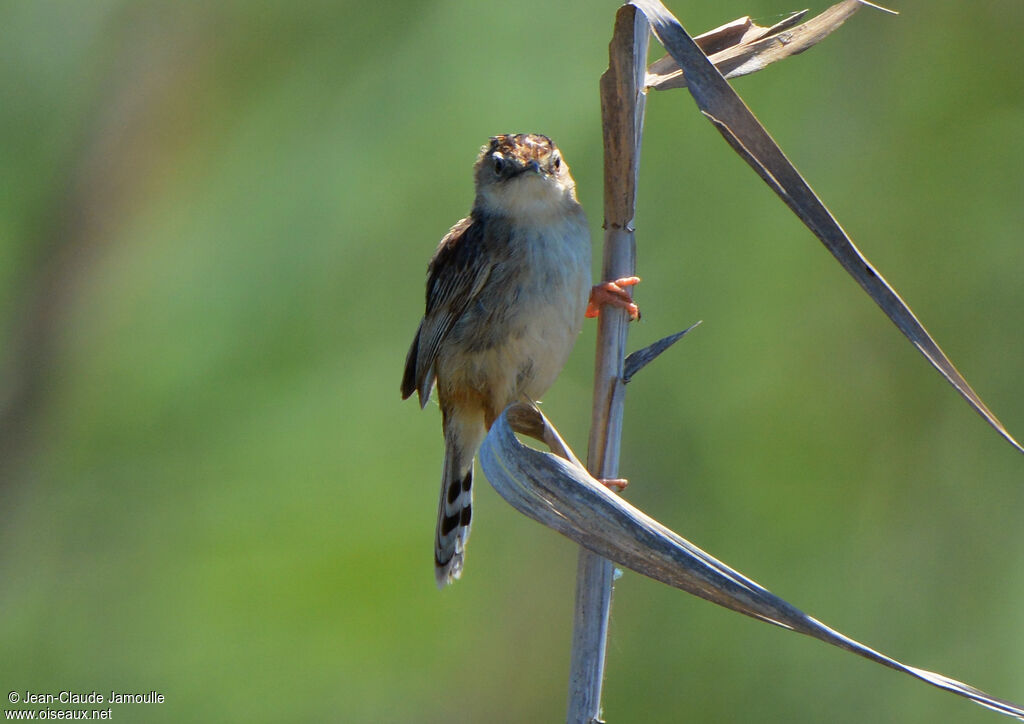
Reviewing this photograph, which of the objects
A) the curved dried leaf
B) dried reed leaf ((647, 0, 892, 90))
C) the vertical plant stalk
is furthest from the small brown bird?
the curved dried leaf

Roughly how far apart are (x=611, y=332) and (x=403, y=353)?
2.82 m

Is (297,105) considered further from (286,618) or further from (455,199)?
(286,618)

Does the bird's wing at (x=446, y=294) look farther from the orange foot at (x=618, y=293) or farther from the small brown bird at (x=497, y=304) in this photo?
the orange foot at (x=618, y=293)

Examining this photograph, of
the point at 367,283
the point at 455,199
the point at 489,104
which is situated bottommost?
the point at 367,283

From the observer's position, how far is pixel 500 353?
3.60 metres

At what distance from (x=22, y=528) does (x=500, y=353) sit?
10.5 feet

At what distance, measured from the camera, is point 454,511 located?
371cm

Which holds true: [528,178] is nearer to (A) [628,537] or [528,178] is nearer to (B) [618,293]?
(B) [618,293]

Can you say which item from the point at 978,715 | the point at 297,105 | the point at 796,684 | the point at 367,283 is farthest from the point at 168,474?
the point at 978,715

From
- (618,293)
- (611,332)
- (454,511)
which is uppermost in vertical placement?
(618,293)

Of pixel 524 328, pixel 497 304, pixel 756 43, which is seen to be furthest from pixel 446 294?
pixel 756 43

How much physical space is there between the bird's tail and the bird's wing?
0.27 m

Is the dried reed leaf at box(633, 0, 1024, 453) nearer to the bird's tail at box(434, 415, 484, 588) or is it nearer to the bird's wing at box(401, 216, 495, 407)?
the bird's wing at box(401, 216, 495, 407)

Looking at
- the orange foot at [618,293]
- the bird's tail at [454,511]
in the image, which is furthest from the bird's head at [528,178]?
→ the bird's tail at [454,511]
